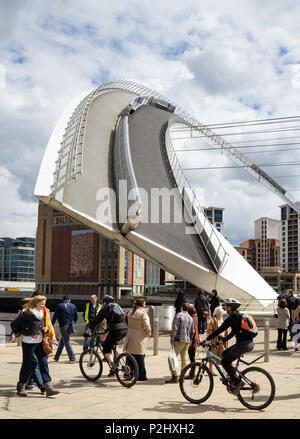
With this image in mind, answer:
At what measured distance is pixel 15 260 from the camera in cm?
19025

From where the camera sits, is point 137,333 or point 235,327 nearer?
point 235,327

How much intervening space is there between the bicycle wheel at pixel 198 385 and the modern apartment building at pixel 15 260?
18762 cm

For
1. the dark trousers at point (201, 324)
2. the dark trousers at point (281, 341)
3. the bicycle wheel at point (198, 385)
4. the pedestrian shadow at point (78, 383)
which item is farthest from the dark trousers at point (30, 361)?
the dark trousers at point (201, 324)

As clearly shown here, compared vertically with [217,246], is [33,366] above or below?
below

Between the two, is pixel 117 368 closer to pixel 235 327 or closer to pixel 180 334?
pixel 180 334

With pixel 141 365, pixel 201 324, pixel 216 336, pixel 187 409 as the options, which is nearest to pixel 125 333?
pixel 141 365

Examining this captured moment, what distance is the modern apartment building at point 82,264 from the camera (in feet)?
378

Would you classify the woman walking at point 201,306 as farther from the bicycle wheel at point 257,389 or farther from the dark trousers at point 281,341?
the bicycle wheel at point 257,389

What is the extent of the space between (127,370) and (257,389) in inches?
112

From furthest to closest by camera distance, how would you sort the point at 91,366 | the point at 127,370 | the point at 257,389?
the point at 91,366 < the point at 127,370 < the point at 257,389
